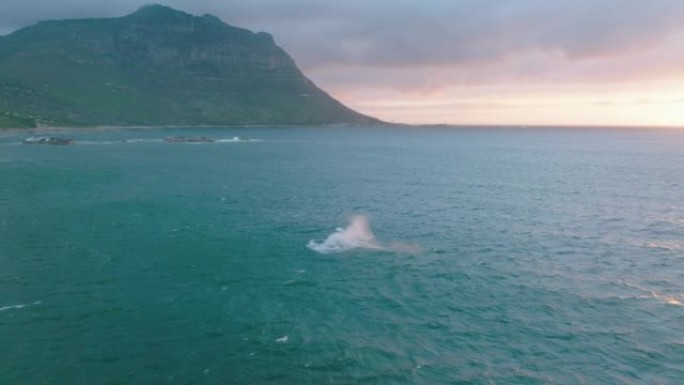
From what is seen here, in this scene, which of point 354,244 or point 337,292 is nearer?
point 337,292

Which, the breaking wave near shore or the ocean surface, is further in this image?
the breaking wave near shore

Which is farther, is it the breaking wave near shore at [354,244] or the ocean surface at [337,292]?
the breaking wave near shore at [354,244]

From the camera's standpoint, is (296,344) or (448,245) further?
(448,245)

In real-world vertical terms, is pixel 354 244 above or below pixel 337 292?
above

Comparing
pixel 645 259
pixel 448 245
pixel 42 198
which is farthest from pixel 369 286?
pixel 42 198

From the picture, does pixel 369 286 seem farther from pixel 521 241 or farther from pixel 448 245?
pixel 521 241
